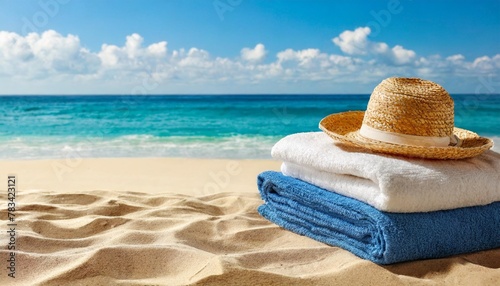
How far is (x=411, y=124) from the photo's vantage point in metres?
2.12

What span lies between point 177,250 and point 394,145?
92 cm

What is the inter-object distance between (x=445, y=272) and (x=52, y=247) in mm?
1551

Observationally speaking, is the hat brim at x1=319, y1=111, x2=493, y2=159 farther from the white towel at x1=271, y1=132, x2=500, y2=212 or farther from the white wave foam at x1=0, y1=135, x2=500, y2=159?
the white wave foam at x1=0, y1=135, x2=500, y2=159

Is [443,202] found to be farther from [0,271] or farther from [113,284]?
[0,271]

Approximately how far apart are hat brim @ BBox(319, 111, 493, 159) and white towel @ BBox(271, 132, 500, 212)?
3 cm

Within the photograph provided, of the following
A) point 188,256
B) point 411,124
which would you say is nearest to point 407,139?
point 411,124

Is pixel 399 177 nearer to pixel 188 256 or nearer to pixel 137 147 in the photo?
pixel 188 256

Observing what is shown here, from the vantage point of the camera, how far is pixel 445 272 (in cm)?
196

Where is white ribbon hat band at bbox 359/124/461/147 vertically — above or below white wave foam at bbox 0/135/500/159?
above

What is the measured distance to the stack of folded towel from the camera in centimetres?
194


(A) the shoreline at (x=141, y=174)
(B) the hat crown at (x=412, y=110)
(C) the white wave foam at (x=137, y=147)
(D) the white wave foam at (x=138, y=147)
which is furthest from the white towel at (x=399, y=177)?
(C) the white wave foam at (x=137, y=147)

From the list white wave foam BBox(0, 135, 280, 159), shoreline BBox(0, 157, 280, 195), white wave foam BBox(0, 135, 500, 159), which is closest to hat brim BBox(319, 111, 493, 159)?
shoreline BBox(0, 157, 280, 195)

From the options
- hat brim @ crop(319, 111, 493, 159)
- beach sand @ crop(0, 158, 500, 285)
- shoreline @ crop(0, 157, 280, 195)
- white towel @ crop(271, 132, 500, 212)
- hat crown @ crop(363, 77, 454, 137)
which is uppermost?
hat crown @ crop(363, 77, 454, 137)

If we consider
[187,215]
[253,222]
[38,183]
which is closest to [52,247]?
[187,215]
